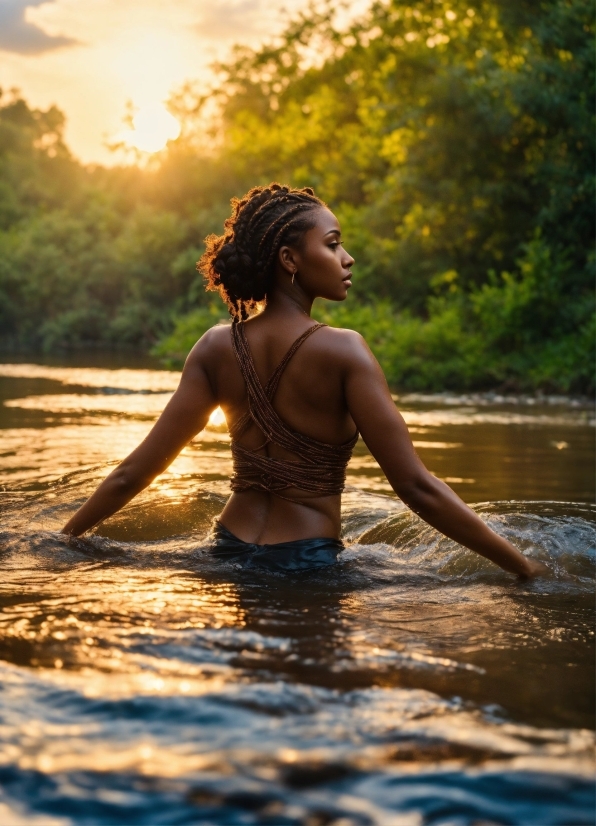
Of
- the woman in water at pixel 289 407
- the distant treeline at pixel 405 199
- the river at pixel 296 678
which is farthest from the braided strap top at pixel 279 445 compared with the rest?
the distant treeline at pixel 405 199

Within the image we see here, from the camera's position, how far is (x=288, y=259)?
3605mm

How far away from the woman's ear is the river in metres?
1.01

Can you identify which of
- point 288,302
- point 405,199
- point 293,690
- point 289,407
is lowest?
point 293,690

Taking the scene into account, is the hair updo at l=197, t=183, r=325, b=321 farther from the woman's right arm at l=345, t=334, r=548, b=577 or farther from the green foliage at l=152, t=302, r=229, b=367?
the green foliage at l=152, t=302, r=229, b=367

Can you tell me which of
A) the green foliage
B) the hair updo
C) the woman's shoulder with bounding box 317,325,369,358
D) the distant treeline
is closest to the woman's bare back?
the woman's shoulder with bounding box 317,325,369,358

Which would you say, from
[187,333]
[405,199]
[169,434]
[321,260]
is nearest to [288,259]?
[321,260]

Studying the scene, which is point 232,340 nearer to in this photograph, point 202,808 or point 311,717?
point 311,717

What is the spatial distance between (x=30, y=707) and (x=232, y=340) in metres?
Result: 1.61

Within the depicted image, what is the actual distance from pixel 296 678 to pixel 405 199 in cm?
1622

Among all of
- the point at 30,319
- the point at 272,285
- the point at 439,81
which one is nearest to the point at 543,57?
the point at 439,81

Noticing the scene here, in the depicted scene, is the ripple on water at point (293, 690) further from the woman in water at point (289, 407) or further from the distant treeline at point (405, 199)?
the distant treeline at point (405, 199)

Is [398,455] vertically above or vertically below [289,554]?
above

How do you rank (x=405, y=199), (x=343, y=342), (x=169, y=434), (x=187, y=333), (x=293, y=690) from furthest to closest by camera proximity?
(x=187, y=333) < (x=405, y=199) < (x=169, y=434) < (x=343, y=342) < (x=293, y=690)

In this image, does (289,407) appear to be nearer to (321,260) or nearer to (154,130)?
(321,260)
